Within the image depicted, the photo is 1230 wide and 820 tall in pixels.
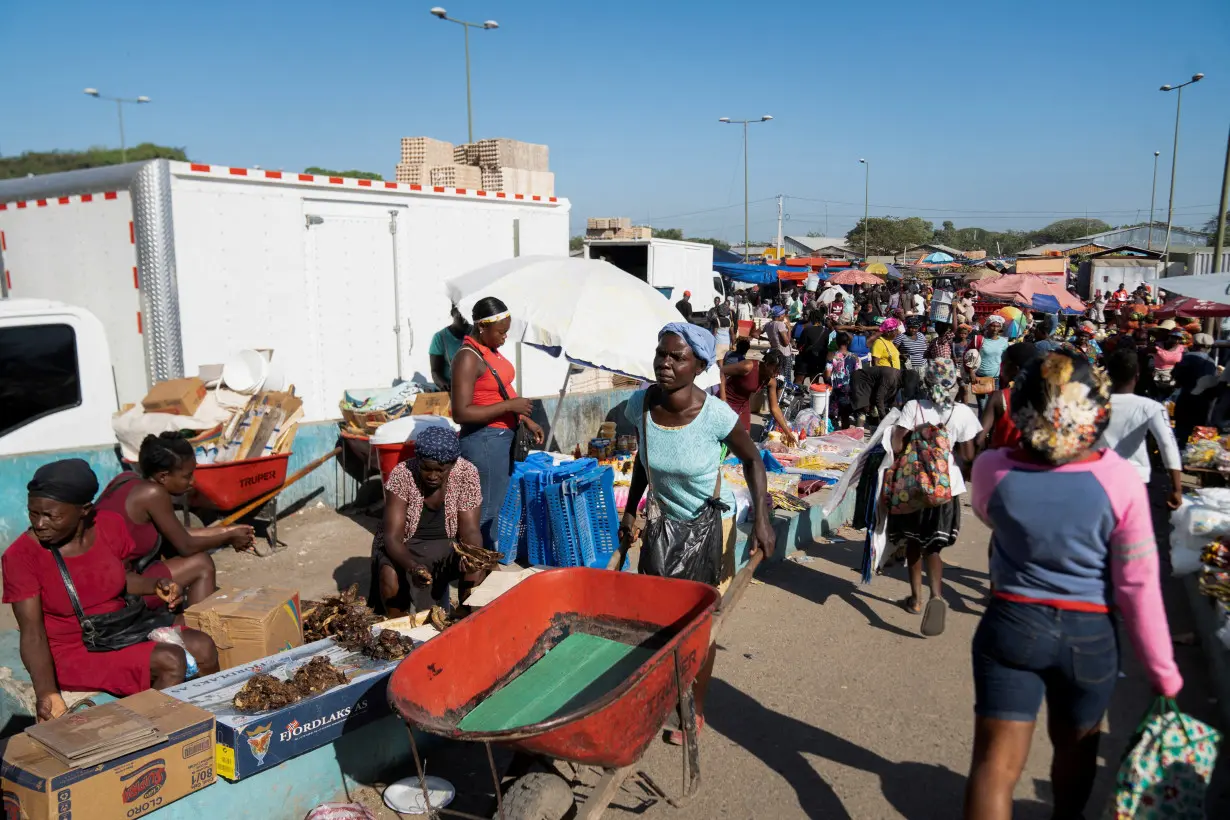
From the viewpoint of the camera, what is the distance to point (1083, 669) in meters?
2.72

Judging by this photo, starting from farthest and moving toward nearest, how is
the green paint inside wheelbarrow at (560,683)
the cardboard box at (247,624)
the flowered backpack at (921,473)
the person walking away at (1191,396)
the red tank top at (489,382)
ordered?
the person walking away at (1191,396), the red tank top at (489,382), the flowered backpack at (921,473), the cardboard box at (247,624), the green paint inside wheelbarrow at (560,683)

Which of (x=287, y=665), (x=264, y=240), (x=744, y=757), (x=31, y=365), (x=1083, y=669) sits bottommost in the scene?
(x=744, y=757)

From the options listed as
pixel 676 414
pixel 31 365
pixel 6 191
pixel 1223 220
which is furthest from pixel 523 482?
pixel 1223 220

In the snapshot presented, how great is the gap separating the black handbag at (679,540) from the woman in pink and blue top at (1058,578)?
1598mm

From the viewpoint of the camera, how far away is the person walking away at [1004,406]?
18.7ft

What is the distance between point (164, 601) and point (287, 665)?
2.96ft

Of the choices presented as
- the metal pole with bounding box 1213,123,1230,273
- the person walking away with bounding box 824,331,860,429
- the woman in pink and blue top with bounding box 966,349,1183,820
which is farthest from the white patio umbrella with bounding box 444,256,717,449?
the metal pole with bounding box 1213,123,1230,273

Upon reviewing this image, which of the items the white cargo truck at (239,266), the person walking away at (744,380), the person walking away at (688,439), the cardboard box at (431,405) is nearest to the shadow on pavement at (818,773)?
the person walking away at (688,439)

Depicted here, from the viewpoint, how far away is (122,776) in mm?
3148

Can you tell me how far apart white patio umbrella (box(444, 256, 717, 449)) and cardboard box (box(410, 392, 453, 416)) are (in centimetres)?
130

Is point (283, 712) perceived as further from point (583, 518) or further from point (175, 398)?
point (175, 398)

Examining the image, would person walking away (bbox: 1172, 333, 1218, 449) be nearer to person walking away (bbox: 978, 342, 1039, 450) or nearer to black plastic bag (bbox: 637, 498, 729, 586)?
person walking away (bbox: 978, 342, 1039, 450)

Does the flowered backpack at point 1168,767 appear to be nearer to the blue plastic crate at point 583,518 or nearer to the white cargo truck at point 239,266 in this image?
the blue plastic crate at point 583,518

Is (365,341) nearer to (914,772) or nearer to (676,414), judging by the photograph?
(676,414)
